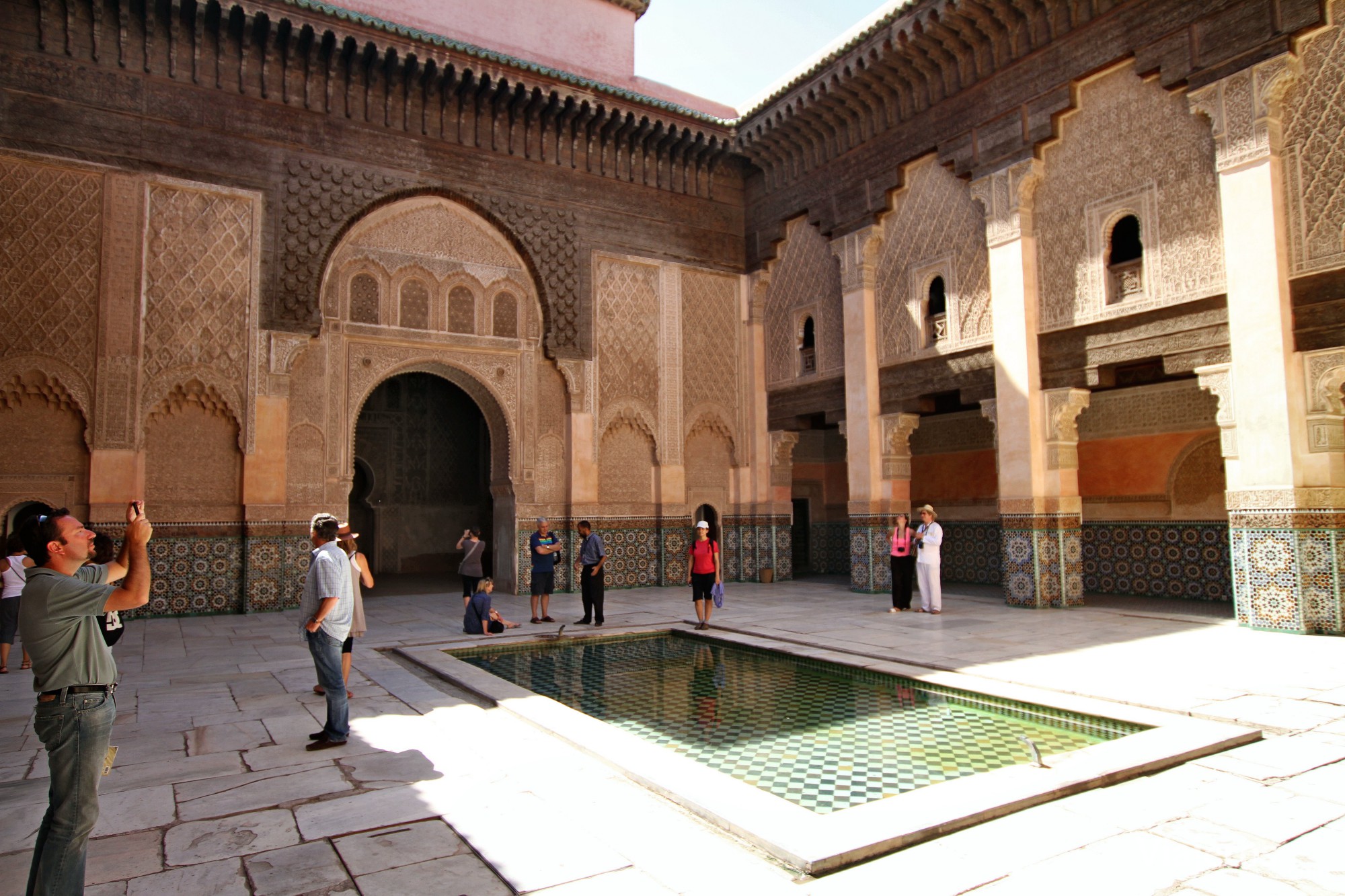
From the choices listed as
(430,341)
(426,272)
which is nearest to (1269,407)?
(430,341)

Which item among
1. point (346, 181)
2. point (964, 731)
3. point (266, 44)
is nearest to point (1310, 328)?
point (964, 731)

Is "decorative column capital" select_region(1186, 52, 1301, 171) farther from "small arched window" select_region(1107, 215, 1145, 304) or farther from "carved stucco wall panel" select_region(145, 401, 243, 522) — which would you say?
"carved stucco wall panel" select_region(145, 401, 243, 522)

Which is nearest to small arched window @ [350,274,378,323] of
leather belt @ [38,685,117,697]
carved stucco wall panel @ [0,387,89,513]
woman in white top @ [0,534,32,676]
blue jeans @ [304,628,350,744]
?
carved stucco wall panel @ [0,387,89,513]

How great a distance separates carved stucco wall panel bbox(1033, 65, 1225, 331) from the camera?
22.4ft

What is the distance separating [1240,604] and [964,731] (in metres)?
4.03

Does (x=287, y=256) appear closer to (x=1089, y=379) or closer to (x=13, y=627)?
(x=13, y=627)

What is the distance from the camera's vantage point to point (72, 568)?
2.07 metres

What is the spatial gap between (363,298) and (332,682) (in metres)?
6.52

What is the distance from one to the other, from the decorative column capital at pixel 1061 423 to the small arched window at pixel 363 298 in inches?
271

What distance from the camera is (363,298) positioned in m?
9.14

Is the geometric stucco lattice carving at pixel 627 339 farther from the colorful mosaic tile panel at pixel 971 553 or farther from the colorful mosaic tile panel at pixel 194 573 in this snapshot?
the colorful mosaic tile panel at pixel 194 573

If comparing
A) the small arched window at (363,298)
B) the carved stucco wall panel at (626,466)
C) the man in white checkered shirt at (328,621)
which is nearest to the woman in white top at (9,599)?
the man in white checkered shirt at (328,621)

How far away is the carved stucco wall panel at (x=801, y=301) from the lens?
1032 cm

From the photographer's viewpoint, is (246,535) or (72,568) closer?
(72,568)
